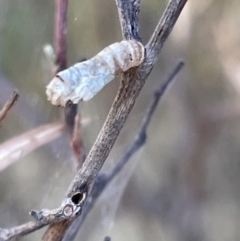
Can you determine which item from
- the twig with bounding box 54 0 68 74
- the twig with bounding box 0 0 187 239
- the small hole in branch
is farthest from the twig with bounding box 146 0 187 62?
the twig with bounding box 54 0 68 74

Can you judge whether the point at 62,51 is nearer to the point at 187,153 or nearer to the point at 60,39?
the point at 60,39

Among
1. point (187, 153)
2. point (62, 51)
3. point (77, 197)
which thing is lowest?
point (187, 153)

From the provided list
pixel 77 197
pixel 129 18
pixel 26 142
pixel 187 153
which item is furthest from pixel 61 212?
pixel 187 153

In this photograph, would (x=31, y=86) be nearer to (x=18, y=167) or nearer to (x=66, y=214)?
(x=18, y=167)

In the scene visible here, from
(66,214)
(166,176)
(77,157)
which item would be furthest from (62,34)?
(166,176)

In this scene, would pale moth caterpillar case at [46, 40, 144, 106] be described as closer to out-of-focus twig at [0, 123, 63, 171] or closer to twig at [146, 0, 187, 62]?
twig at [146, 0, 187, 62]
